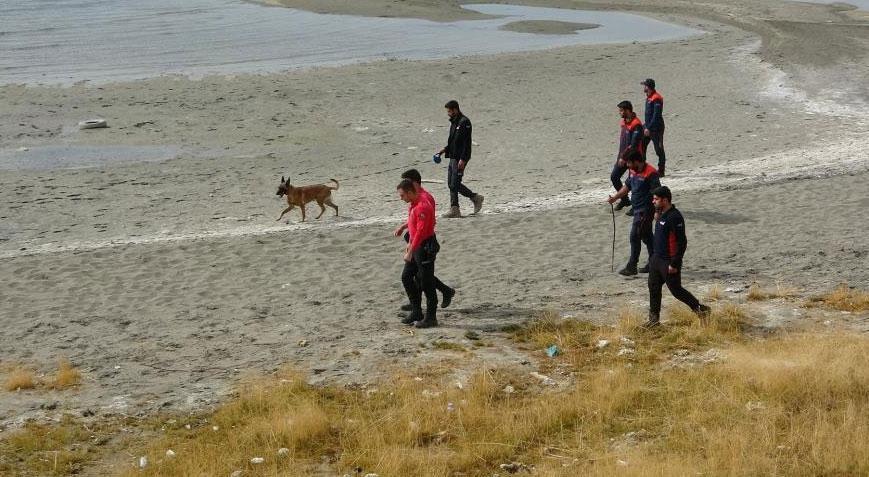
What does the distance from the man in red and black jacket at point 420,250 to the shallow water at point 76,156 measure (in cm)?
1083

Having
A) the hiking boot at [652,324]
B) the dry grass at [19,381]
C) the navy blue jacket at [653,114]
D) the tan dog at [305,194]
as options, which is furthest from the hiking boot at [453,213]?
the dry grass at [19,381]

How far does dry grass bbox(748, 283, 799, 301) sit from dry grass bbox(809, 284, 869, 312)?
274 millimetres

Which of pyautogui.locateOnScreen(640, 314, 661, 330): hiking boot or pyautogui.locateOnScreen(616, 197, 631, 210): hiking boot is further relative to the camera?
pyautogui.locateOnScreen(616, 197, 631, 210): hiking boot

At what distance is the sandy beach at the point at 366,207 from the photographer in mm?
11531

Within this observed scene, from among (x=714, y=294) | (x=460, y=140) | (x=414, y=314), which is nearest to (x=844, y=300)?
(x=714, y=294)

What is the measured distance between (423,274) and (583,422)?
2789 mm

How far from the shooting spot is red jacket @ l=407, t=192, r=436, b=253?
11039mm

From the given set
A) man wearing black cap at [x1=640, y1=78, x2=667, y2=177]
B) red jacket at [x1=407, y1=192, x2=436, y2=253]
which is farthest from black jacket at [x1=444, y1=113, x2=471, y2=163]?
red jacket at [x1=407, y1=192, x2=436, y2=253]

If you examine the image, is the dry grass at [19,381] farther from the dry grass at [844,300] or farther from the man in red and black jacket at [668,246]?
the dry grass at [844,300]

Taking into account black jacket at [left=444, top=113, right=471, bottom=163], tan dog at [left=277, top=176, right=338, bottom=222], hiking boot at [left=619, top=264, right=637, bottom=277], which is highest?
black jacket at [left=444, top=113, right=471, bottom=163]

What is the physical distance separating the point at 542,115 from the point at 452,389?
1483cm

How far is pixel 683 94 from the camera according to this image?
25.5 meters

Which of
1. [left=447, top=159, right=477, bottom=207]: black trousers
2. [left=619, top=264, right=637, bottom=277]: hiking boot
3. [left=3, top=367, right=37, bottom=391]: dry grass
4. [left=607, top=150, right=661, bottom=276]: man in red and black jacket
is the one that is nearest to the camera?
[left=3, top=367, right=37, bottom=391]: dry grass

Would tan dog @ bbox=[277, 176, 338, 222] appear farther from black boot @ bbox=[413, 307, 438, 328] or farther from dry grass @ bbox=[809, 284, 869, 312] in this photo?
dry grass @ bbox=[809, 284, 869, 312]
